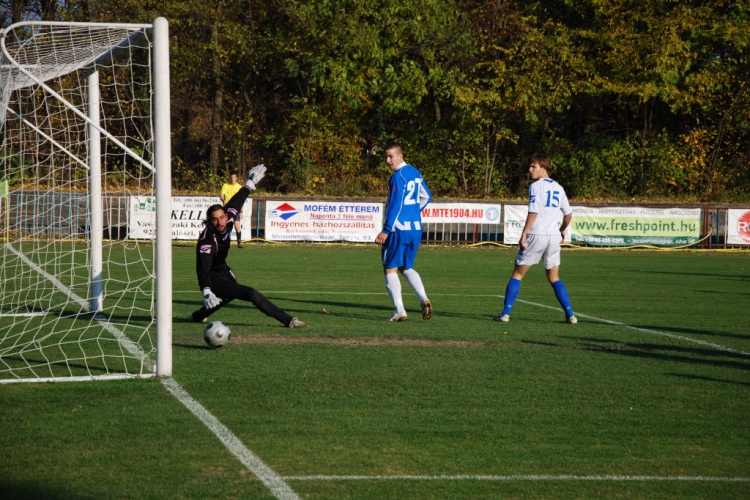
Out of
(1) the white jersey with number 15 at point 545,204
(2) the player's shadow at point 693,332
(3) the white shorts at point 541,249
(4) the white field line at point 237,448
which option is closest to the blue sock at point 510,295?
(3) the white shorts at point 541,249

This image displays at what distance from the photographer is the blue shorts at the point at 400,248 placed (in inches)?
427

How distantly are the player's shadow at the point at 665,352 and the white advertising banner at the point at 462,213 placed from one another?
2032 centimetres

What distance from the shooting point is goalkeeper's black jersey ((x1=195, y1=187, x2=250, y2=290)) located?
30.9ft

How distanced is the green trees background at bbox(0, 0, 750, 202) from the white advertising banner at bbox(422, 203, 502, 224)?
610 centimetres

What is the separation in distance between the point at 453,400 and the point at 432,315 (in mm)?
5029

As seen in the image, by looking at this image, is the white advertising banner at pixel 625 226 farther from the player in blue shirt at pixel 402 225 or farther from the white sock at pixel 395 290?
the white sock at pixel 395 290

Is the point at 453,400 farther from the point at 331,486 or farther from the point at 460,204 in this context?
the point at 460,204

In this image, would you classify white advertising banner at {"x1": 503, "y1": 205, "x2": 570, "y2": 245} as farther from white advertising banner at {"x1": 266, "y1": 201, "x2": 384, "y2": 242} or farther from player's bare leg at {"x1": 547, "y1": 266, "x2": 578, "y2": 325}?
player's bare leg at {"x1": 547, "y1": 266, "x2": 578, "y2": 325}

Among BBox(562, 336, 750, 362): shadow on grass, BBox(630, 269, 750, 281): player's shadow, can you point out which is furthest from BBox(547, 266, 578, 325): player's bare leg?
BBox(630, 269, 750, 281): player's shadow

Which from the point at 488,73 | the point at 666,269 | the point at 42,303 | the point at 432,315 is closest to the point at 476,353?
the point at 432,315

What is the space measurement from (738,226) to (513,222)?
779 centimetres

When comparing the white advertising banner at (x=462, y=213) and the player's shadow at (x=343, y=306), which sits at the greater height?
the white advertising banner at (x=462, y=213)

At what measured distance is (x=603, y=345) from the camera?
926 centimetres

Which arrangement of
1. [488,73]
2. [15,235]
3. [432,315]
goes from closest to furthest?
[432,315] → [15,235] → [488,73]
